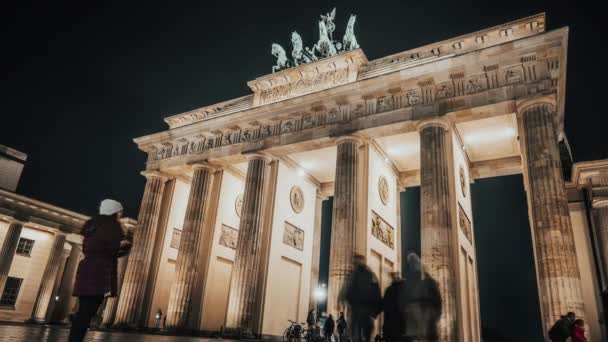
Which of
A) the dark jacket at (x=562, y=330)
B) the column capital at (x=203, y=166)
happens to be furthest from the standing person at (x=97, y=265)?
the column capital at (x=203, y=166)

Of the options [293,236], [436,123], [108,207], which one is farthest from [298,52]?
[108,207]

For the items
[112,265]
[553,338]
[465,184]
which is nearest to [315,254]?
[465,184]

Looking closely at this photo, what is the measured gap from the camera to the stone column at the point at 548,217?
12.5m

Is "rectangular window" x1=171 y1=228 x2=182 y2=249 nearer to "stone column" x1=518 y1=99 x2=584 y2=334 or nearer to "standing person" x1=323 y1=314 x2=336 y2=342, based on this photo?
"standing person" x1=323 y1=314 x2=336 y2=342

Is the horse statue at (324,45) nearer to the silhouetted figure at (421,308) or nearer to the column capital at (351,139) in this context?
the column capital at (351,139)

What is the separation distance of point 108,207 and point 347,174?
45.2 feet

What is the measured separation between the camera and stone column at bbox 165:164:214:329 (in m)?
19.6

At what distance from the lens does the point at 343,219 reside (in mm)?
17094

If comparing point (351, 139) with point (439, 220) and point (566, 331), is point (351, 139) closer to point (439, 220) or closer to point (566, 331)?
point (439, 220)

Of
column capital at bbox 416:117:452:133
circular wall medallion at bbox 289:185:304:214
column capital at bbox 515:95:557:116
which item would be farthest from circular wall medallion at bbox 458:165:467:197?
circular wall medallion at bbox 289:185:304:214

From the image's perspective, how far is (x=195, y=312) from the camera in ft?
66.1

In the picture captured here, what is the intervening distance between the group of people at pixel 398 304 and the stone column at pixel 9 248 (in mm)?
30530

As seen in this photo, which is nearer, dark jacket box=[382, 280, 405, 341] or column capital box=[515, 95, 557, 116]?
dark jacket box=[382, 280, 405, 341]

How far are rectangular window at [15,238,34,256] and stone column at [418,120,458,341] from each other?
31571 mm
